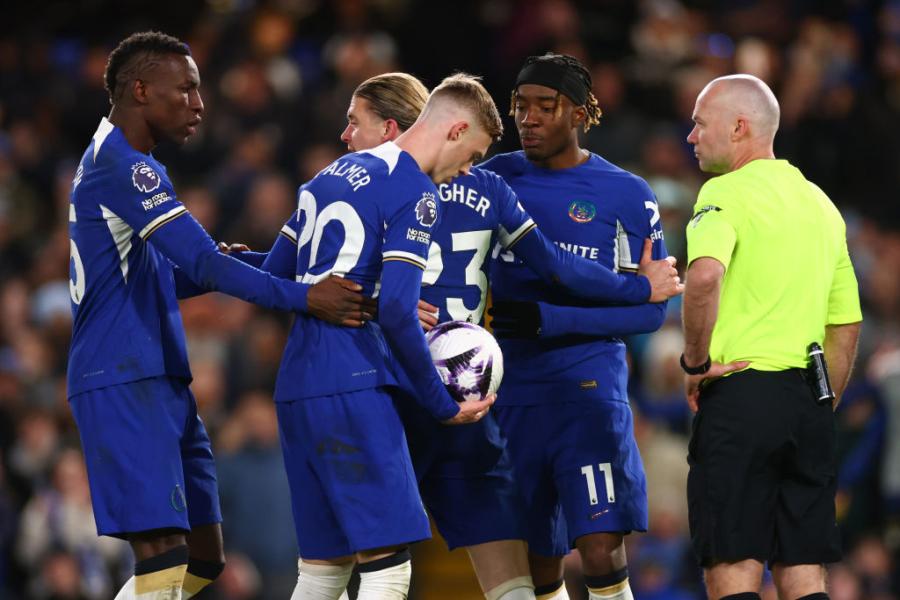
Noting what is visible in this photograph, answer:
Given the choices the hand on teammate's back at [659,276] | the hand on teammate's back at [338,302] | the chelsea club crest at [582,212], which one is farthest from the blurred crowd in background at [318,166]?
the hand on teammate's back at [338,302]

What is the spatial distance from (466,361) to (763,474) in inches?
50.0

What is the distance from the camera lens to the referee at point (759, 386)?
19.9ft

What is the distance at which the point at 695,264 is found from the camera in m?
6.02

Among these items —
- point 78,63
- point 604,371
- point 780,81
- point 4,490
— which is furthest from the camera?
point 78,63

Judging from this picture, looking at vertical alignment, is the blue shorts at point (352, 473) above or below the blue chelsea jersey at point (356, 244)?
below

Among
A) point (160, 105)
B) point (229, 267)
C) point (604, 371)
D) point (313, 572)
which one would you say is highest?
point (160, 105)

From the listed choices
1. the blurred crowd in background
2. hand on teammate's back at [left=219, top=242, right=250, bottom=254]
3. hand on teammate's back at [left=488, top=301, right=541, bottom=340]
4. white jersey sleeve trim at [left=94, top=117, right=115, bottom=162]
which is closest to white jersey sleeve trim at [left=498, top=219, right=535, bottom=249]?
hand on teammate's back at [left=488, top=301, right=541, bottom=340]

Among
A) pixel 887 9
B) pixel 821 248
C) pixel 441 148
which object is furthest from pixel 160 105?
pixel 887 9

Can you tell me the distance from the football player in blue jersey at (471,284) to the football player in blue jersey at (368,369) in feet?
1.50

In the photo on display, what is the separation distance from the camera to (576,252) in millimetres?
6820

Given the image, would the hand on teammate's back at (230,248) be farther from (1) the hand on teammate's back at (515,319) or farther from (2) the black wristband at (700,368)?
(2) the black wristband at (700,368)

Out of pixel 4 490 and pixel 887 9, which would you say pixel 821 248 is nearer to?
pixel 4 490

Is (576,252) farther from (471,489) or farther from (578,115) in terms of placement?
(471,489)

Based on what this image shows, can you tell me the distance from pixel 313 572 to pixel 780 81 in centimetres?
875
